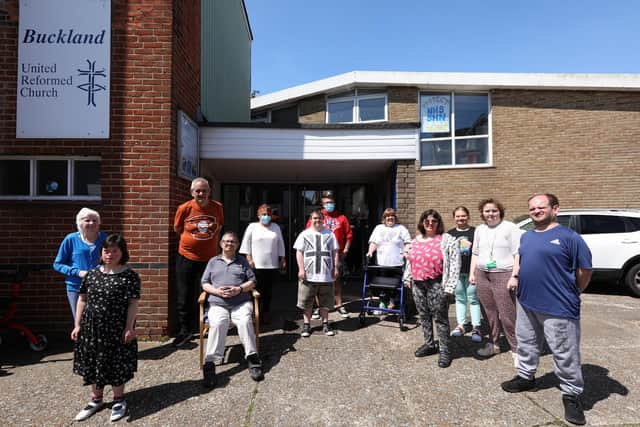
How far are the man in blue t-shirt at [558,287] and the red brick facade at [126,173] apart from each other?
13.1 feet

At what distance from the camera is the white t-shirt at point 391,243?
15.7 ft

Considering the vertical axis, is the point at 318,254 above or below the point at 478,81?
below

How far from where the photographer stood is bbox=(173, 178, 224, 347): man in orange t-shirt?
12.5 feet

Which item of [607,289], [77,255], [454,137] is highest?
[454,137]

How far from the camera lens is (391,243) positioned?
4785 mm

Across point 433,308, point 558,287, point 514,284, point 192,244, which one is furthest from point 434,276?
point 192,244

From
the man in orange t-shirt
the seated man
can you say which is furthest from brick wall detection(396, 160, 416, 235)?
the man in orange t-shirt

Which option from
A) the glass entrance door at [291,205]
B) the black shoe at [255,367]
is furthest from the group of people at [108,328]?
the glass entrance door at [291,205]

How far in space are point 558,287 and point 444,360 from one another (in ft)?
4.50

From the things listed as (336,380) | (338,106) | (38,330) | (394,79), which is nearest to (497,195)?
(394,79)

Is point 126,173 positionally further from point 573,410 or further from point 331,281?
point 573,410

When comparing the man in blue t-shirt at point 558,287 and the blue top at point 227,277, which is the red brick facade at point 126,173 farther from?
the man in blue t-shirt at point 558,287

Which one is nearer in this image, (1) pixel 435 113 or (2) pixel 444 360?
(2) pixel 444 360

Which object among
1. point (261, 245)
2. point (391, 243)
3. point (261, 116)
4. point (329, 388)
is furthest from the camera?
point (261, 116)
